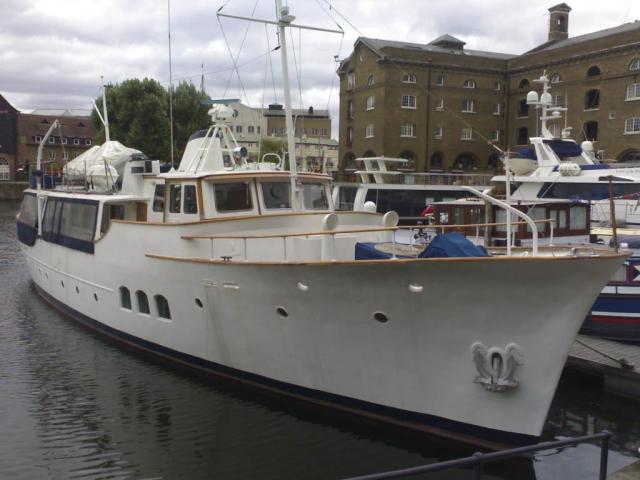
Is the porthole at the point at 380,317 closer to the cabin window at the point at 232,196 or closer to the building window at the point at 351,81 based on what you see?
the cabin window at the point at 232,196

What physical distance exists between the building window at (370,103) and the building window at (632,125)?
19.2 m

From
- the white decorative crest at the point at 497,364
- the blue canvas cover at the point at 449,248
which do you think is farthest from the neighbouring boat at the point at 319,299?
the blue canvas cover at the point at 449,248

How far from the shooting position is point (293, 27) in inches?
504

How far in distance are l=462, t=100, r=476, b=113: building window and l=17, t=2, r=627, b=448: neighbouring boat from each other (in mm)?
41762

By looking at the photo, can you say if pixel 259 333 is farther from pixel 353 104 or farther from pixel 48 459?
pixel 353 104

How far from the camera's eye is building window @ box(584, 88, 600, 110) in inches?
1821

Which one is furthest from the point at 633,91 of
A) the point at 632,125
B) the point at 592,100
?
the point at 592,100

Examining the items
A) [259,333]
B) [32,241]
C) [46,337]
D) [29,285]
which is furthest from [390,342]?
[29,285]

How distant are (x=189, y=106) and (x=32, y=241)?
3782 centimetres

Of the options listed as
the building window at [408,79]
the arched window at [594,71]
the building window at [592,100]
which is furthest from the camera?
the building window at [408,79]

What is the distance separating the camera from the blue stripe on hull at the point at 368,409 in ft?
30.2

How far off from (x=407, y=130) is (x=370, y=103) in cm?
398

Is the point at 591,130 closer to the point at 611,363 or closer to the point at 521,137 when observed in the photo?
the point at 521,137

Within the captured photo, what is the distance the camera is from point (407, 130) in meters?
52.1
